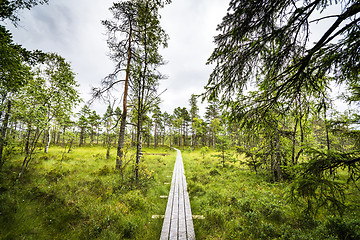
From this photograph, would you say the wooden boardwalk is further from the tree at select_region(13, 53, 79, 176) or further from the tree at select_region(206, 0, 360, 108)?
the tree at select_region(13, 53, 79, 176)

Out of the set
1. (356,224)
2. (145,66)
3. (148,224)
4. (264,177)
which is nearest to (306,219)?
(356,224)

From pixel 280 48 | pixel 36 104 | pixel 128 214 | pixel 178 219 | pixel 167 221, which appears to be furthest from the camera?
pixel 36 104

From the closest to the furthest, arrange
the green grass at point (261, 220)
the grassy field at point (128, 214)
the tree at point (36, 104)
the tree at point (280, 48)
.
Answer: the tree at point (280, 48)
the green grass at point (261, 220)
the grassy field at point (128, 214)
the tree at point (36, 104)

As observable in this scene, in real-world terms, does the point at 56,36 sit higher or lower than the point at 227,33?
higher

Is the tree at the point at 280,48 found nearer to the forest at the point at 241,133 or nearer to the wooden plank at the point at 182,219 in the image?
the forest at the point at 241,133

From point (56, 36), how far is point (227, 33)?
1408cm

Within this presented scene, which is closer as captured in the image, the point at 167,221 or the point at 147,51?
the point at 167,221

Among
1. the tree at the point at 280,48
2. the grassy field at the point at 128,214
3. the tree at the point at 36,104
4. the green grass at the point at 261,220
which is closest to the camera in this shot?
the tree at the point at 280,48

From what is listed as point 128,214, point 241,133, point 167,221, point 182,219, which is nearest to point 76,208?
point 128,214

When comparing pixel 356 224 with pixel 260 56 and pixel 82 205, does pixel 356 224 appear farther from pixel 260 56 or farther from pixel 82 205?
pixel 82 205

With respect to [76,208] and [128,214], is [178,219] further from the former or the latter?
[76,208]

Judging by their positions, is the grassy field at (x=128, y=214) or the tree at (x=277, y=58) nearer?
the tree at (x=277, y=58)

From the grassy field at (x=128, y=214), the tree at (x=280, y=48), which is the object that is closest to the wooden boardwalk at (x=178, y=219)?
the grassy field at (x=128, y=214)

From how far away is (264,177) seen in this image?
330 inches
